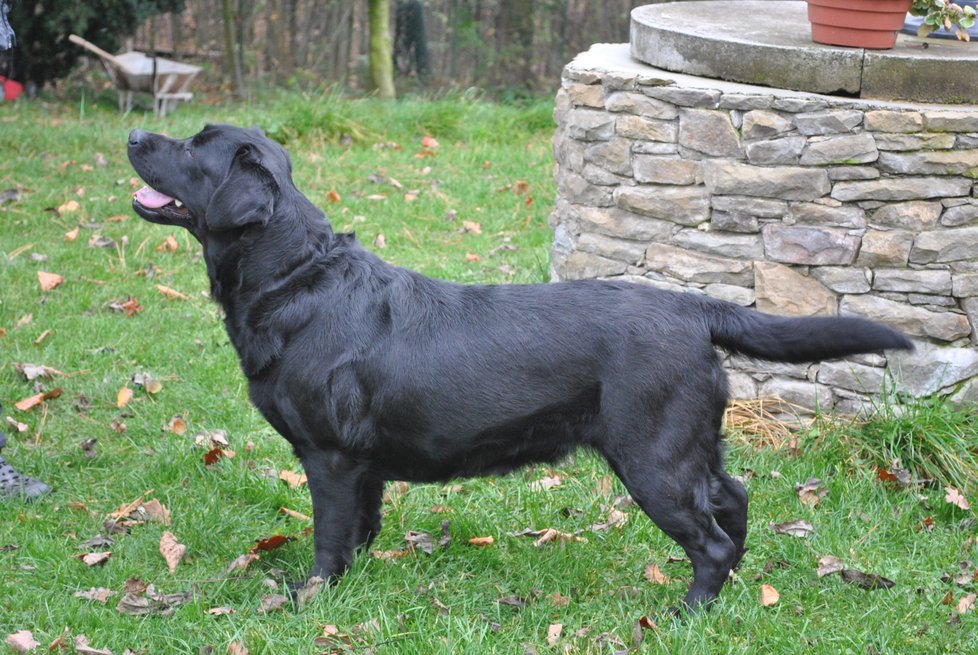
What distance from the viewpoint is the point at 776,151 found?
187 inches

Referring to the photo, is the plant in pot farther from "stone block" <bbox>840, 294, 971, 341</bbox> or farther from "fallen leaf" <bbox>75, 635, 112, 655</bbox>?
"fallen leaf" <bbox>75, 635, 112, 655</bbox>

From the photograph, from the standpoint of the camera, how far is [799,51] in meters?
4.73

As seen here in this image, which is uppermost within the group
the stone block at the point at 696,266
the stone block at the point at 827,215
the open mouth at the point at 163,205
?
the open mouth at the point at 163,205

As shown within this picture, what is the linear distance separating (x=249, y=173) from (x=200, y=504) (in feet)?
4.72

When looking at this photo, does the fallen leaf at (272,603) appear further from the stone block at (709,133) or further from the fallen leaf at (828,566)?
the stone block at (709,133)

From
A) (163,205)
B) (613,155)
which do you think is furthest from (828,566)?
(163,205)

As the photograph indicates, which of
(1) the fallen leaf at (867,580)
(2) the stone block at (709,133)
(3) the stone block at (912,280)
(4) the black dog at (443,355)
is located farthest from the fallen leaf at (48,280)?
(1) the fallen leaf at (867,580)

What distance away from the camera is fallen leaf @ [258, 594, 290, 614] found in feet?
11.5

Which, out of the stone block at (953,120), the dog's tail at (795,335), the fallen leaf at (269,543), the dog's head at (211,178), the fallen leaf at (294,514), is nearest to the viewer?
the dog's tail at (795,335)

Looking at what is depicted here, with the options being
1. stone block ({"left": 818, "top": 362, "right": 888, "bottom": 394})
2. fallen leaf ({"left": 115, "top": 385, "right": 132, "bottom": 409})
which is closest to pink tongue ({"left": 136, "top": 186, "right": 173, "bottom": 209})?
fallen leaf ({"left": 115, "top": 385, "right": 132, "bottom": 409})

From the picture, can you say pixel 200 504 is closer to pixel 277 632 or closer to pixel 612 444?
pixel 277 632

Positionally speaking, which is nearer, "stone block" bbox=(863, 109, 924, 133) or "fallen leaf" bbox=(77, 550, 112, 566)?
"fallen leaf" bbox=(77, 550, 112, 566)

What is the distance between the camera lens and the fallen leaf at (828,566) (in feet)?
12.4

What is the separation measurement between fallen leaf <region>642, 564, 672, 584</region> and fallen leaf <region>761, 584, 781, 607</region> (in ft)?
1.09
